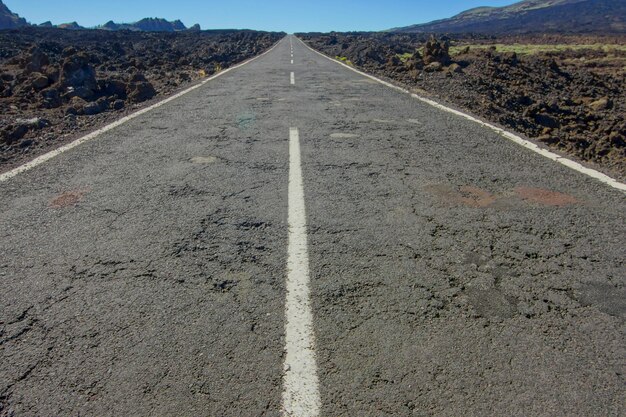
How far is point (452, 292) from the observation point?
300 centimetres

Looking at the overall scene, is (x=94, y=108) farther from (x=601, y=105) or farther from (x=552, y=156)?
(x=601, y=105)

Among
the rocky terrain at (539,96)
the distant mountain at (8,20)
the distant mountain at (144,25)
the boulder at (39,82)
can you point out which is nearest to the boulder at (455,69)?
the rocky terrain at (539,96)

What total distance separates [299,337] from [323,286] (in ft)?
1.84

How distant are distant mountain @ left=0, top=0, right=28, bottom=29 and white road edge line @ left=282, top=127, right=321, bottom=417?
102m

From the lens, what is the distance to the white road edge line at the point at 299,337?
84.7 inches

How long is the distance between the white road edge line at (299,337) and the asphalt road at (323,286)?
0.15 feet

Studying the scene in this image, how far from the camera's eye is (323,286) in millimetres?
3070

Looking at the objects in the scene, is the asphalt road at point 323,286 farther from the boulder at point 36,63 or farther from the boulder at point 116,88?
the boulder at point 36,63

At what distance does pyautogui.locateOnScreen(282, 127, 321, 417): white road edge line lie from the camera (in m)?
2.15

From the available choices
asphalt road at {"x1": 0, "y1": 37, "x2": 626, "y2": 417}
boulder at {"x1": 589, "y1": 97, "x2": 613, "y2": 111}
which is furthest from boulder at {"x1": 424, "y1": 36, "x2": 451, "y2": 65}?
asphalt road at {"x1": 0, "y1": 37, "x2": 626, "y2": 417}

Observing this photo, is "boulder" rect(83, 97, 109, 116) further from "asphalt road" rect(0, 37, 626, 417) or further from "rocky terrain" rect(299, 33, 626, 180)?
"rocky terrain" rect(299, 33, 626, 180)

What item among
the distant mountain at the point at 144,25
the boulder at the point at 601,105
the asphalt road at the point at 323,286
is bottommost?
the boulder at the point at 601,105

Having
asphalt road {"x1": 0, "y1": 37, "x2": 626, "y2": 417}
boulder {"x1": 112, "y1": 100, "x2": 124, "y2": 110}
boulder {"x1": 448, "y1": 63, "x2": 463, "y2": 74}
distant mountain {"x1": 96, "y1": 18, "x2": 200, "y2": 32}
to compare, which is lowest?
boulder {"x1": 448, "y1": 63, "x2": 463, "y2": 74}

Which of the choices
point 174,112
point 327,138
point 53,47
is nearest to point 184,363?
point 327,138
